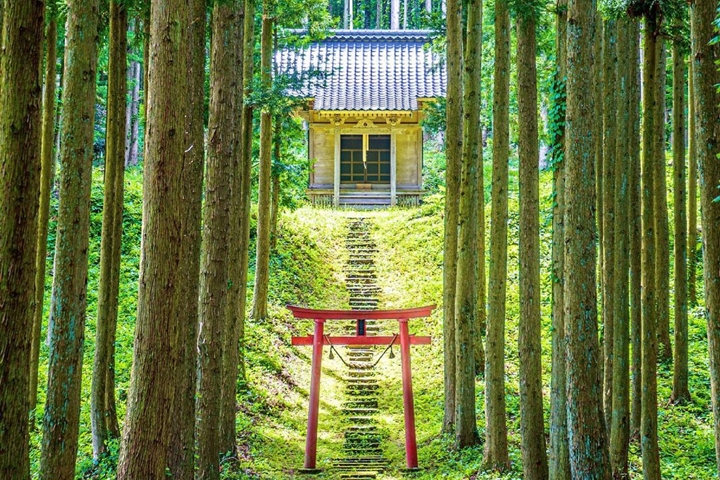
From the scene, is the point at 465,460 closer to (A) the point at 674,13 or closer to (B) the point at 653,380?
(B) the point at 653,380

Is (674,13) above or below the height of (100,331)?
above

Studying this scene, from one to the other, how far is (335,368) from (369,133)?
14663 mm

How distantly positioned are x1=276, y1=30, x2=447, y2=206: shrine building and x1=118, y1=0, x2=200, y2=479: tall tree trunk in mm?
22366

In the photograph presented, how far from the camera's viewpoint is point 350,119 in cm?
2944

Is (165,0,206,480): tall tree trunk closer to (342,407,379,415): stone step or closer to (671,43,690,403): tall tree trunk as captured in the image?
(342,407,379,415): stone step

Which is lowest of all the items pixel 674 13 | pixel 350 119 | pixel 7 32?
pixel 7 32

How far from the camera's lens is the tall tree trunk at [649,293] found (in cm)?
810

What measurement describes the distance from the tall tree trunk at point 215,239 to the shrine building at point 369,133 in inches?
762

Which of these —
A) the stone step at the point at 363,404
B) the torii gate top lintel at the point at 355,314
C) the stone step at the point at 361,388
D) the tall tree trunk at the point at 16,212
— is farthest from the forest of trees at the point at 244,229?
the stone step at the point at 361,388

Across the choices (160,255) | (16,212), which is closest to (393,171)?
(160,255)

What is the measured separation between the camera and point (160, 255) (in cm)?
599

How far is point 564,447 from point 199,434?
434 centimetres

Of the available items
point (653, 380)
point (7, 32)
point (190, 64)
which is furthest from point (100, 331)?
point (653, 380)

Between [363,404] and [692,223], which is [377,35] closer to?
[692,223]
